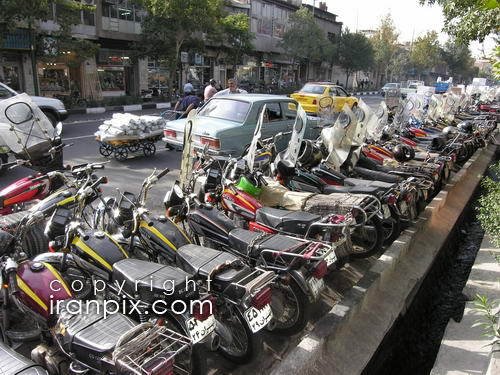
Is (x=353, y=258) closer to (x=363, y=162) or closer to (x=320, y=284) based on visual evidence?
(x=320, y=284)

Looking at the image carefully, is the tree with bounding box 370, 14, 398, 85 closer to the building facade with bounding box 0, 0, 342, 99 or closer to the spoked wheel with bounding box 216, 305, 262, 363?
the building facade with bounding box 0, 0, 342, 99

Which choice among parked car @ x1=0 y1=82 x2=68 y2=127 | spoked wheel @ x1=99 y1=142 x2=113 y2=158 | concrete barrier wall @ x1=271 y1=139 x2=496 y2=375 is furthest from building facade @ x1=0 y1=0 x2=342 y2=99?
concrete barrier wall @ x1=271 y1=139 x2=496 y2=375

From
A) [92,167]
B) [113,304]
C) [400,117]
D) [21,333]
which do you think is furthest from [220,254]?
[400,117]

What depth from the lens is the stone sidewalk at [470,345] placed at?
130 inches

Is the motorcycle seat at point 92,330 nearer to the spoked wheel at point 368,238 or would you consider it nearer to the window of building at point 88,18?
the spoked wheel at point 368,238

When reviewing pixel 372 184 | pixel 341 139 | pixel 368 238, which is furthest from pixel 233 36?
pixel 368 238

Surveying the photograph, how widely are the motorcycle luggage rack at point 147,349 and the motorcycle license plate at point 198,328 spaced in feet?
0.64

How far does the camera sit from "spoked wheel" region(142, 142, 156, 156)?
30.5ft

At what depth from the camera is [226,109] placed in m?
8.23

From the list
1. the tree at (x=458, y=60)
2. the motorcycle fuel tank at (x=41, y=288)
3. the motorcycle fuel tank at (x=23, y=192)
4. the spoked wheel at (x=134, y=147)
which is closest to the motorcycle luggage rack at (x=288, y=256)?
the motorcycle fuel tank at (x=41, y=288)

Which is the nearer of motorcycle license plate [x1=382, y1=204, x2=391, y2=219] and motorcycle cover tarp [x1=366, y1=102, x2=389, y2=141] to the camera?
motorcycle license plate [x1=382, y1=204, x2=391, y2=219]

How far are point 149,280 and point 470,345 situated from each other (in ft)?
9.42

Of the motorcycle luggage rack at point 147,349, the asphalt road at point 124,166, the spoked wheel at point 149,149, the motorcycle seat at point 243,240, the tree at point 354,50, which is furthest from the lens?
the tree at point 354,50

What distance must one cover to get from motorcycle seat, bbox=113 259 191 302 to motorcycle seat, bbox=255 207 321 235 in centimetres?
143
